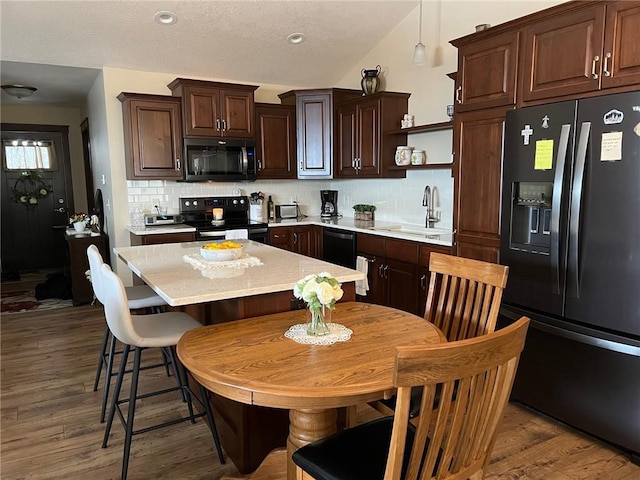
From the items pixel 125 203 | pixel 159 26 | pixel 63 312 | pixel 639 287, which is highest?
pixel 159 26

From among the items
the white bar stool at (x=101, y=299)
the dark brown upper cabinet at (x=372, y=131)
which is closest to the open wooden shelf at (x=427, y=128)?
the dark brown upper cabinet at (x=372, y=131)

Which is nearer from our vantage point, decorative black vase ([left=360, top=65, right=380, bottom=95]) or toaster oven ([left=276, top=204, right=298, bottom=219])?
decorative black vase ([left=360, top=65, right=380, bottom=95])

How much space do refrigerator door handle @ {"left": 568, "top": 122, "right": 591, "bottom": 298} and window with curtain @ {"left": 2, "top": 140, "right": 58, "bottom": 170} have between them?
7474 millimetres

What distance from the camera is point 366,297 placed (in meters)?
4.43

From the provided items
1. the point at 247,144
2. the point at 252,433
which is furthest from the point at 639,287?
the point at 247,144

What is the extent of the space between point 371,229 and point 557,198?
203cm

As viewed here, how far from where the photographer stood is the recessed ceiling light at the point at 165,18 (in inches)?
156

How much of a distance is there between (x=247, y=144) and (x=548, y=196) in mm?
3288

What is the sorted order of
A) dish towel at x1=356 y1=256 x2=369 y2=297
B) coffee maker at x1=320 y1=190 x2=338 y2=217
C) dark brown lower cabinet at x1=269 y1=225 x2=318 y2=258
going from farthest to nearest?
coffee maker at x1=320 y1=190 x2=338 y2=217 < dark brown lower cabinet at x1=269 y1=225 x2=318 y2=258 < dish towel at x1=356 y1=256 x2=369 y2=297

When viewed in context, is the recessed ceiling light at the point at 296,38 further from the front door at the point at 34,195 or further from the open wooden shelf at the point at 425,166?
the front door at the point at 34,195

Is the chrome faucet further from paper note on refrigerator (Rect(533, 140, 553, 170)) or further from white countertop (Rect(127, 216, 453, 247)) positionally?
paper note on refrigerator (Rect(533, 140, 553, 170))

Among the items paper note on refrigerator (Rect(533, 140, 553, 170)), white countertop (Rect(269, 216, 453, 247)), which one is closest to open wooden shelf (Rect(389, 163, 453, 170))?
white countertop (Rect(269, 216, 453, 247))

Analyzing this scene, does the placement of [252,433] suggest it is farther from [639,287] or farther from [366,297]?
[366,297]

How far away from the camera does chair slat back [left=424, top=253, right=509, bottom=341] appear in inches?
74.0
